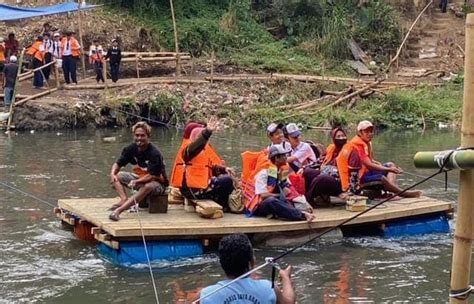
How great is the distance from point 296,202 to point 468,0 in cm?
2868

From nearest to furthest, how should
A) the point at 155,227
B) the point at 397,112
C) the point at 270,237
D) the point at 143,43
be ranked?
1. the point at 155,227
2. the point at 270,237
3. the point at 397,112
4. the point at 143,43

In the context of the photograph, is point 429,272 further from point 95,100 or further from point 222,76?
point 222,76

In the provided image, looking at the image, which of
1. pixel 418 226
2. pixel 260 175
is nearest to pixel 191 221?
pixel 260 175

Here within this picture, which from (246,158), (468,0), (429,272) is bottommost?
(429,272)

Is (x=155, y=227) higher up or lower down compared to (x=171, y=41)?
lower down

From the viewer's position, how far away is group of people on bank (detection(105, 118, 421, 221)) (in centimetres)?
1109

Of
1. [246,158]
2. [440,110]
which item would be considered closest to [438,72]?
[440,110]

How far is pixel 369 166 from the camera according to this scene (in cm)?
1205

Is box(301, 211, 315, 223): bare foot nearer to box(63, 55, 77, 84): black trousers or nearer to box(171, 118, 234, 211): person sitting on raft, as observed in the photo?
box(171, 118, 234, 211): person sitting on raft

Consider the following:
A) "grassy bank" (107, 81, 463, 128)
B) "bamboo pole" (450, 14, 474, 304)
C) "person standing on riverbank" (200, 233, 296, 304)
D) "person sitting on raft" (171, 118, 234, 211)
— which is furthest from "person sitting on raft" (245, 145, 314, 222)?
"grassy bank" (107, 81, 463, 128)

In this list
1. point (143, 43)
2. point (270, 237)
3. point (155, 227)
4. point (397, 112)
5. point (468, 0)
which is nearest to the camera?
point (155, 227)

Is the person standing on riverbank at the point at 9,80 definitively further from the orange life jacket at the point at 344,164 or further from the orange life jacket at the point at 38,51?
the orange life jacket at the point at 344,164

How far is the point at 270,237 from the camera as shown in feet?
37.3

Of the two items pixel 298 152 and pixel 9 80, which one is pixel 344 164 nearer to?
pixel 298 152
